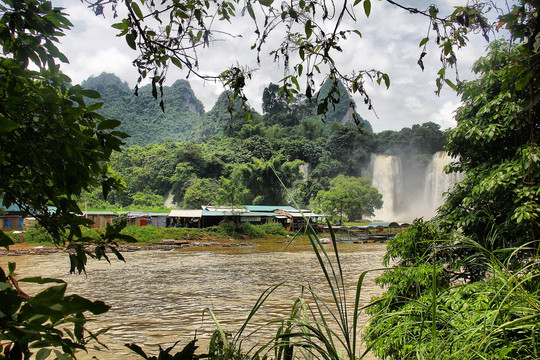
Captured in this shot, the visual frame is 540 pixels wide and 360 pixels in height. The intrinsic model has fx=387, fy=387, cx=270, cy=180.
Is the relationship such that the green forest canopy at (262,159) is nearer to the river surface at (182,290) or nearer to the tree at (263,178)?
the tree at (263,178)

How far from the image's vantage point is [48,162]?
4.15 feet

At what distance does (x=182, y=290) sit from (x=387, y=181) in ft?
125

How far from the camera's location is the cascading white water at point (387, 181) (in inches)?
1711

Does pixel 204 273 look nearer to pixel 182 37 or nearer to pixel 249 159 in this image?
pixel 182 37

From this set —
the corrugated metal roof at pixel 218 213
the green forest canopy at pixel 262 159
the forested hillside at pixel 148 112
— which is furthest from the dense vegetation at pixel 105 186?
the forested hillside at pixel 148 112

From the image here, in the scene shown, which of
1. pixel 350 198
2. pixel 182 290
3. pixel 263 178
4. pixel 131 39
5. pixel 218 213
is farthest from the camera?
pixel 263 178

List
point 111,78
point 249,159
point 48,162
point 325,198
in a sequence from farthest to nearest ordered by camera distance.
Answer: point 111,78 < point 249,159 < point 325,198 < point 48,162

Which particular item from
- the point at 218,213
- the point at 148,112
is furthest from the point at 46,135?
the point at 148,112

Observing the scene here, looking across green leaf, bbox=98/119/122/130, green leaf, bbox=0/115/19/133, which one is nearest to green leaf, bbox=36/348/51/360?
green leaf, bbox=0/115/19/133

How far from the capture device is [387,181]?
144ft

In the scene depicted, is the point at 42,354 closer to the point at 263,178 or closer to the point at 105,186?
the point at 105,186

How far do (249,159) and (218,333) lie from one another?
3797cm

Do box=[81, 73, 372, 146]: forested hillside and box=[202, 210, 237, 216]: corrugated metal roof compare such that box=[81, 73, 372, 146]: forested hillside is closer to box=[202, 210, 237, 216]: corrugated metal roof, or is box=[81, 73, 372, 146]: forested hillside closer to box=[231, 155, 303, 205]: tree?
box=[231, 155, 303, 205]: tree

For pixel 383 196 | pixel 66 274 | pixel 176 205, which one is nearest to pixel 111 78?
pixel 176 205
